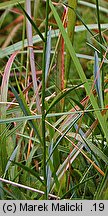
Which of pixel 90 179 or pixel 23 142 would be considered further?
pixel 23 142

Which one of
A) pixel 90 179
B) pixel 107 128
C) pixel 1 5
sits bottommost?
pixel 90 179

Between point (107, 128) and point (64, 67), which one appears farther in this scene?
point (64, 67)

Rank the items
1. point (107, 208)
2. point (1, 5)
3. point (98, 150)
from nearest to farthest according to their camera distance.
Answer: point (107, 208)
point (98, 150)
point (1, 5)

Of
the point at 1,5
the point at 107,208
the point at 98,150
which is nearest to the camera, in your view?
the point at 107,208

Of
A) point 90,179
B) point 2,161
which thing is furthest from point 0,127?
point 90,179

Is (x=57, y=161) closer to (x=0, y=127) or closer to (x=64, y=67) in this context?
(x=0, y=127)

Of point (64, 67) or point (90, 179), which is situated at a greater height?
point (64, 67)

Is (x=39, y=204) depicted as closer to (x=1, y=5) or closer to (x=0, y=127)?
(x=0, y=127)

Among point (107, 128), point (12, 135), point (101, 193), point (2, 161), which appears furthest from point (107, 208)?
point (12, 135)

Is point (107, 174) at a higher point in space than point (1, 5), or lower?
lower
